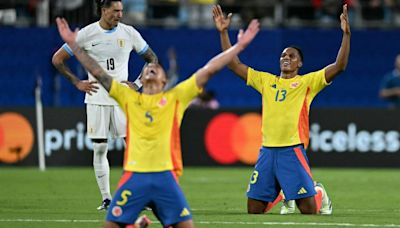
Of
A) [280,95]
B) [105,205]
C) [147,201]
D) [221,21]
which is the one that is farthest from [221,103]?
[147,201]

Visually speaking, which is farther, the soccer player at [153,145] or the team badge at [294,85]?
the team badge at [294,85]

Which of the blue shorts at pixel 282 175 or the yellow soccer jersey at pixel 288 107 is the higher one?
the yellow soccer jersey at pixel 288 107

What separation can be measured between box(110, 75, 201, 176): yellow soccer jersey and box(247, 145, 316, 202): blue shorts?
3.32 meters

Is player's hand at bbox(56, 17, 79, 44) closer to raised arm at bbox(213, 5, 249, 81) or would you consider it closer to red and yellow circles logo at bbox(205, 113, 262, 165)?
raised arm at bbox(213, 5, 249, 81)

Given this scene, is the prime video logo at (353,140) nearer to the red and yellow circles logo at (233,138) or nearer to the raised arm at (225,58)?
the red and yellow circles logo at (233,138)

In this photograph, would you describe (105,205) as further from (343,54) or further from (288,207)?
(343,54)

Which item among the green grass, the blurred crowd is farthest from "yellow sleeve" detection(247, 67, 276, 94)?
the blurred crowd

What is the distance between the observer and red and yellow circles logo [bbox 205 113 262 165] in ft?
74.3

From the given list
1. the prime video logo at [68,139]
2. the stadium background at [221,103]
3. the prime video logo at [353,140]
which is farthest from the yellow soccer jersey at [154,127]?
the prime video logo at [353,140]

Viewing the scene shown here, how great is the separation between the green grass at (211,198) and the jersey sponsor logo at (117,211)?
6.87 feet

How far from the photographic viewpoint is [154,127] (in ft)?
29.9

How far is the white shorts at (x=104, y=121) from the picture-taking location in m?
13.3

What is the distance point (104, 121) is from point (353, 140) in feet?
34.4

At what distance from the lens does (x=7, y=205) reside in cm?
1372
